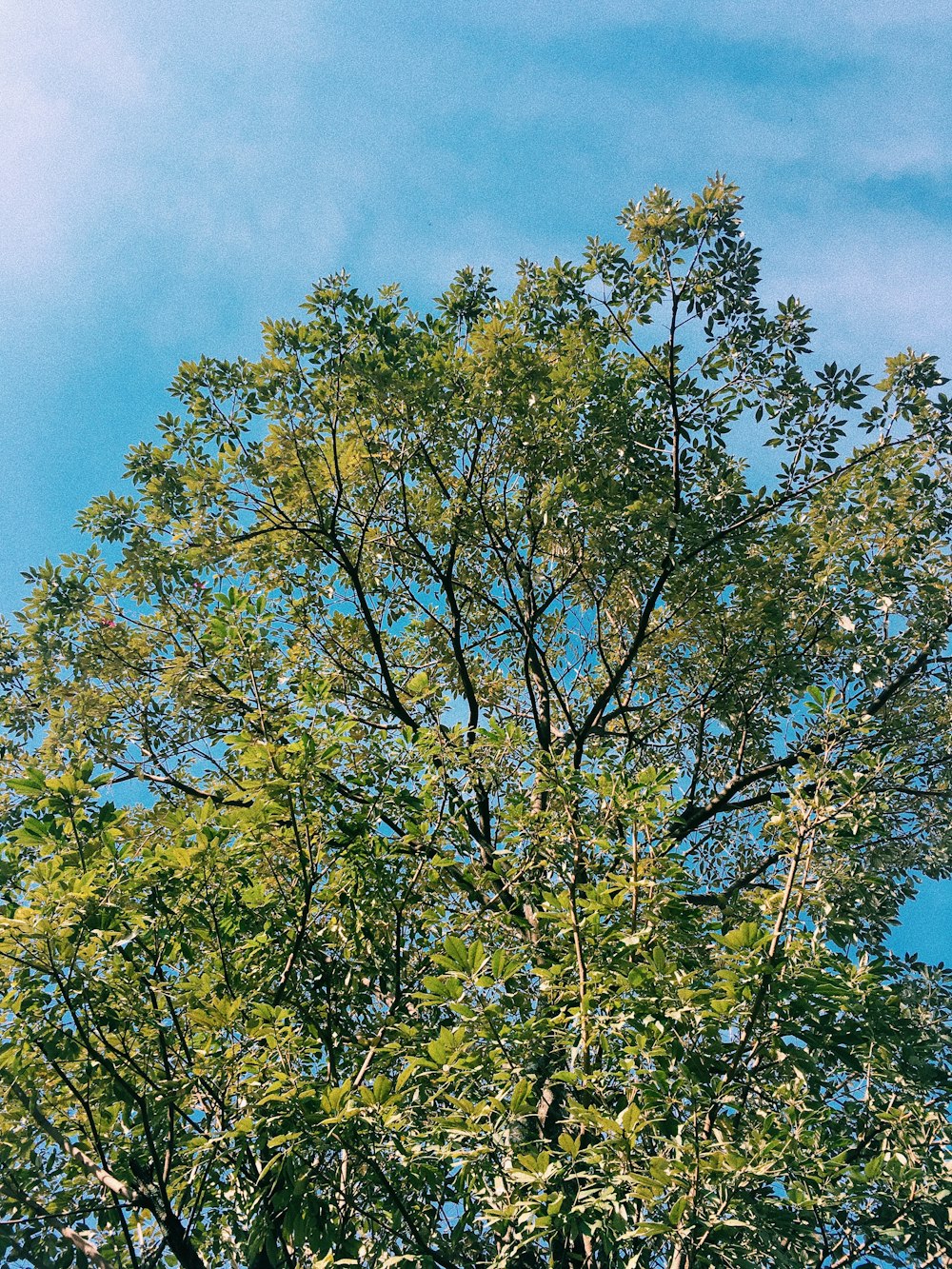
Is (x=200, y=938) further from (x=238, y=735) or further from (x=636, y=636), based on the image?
(x=636, y=636)

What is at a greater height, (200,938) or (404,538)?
(404,538)

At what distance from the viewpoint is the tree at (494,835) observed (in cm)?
443

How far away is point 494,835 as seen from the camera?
348 inches

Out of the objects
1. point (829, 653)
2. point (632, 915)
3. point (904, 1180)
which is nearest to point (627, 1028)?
point (632, 915)

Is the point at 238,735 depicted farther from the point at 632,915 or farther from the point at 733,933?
the point at 733,933

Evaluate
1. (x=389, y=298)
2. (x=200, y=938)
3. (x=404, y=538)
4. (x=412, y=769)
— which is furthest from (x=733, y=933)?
(x=389, y=298)

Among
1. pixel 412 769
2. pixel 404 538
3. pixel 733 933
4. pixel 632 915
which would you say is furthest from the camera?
pixel 404 538

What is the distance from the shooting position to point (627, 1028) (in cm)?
464

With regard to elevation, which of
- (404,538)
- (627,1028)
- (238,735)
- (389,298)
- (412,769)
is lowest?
(627,1028)

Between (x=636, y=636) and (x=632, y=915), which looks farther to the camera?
(x=636, y=636)

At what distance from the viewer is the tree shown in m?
4.43

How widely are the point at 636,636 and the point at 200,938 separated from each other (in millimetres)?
5257

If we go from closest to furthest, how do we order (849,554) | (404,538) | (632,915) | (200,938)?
(632,915) < (200,938) < (849,554) < (404,538)

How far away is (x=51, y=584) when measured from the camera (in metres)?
8.94
